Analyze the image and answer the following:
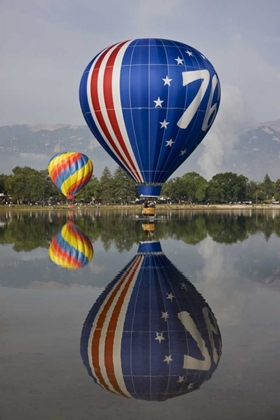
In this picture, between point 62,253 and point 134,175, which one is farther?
point 134,175

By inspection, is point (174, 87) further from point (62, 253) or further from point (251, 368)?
point (251, 368)

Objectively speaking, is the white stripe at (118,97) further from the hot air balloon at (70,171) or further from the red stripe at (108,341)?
the hot air balloon at (70,171)

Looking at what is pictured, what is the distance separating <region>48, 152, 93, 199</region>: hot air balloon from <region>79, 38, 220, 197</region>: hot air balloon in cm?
5221

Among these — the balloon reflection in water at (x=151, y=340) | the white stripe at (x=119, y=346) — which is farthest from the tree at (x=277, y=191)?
the white stripe at (x=119, y=346)

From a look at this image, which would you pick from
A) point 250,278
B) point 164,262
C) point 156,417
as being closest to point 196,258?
point 164,262

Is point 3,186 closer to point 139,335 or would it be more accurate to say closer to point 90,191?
point 90,191

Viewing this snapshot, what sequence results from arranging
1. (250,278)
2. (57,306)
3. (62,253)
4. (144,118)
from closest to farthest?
(57,306)
(250,278)
(62,253)
(144,118)

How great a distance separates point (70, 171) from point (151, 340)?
8567 cm

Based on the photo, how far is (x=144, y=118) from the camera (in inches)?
1604

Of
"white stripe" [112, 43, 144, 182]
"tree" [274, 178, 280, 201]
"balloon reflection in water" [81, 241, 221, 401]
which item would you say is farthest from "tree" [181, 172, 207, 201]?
"balloon reflection in water" [81, 241, 221, 401]

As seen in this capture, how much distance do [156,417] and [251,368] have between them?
7.71 ft

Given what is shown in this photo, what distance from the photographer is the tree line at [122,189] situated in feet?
484

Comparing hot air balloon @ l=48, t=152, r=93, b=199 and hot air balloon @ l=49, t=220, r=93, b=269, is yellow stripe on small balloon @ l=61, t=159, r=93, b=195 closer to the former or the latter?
hot air balloon @ l=48, t=152, r=93, b=199

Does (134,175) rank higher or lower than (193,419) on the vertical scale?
higher
